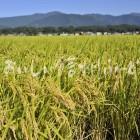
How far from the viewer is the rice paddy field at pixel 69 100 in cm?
230

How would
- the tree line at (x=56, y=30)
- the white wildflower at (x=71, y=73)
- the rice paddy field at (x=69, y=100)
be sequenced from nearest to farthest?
the rice paddy field at (x=69, y=100), the white wildflower at (x=71, y=73), the tree line at (x=56, y=30)

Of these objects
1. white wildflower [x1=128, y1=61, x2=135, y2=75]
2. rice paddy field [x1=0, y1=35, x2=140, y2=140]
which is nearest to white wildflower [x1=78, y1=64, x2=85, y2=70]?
rice paddy field [x1=0, y1=35, x2=140, y2=140]

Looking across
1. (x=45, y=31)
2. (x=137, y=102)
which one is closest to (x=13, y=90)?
(x=137, y=102)

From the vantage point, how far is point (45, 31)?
48.5 metres

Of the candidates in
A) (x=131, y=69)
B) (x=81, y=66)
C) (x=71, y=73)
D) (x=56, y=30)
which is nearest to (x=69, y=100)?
(x=71, y=73)

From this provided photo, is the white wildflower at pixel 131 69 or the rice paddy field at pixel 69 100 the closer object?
the rice paddy field at pixel 69 100

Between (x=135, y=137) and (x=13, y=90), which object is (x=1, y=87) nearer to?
(x=13, y=90)

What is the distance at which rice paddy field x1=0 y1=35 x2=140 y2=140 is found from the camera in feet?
7.55

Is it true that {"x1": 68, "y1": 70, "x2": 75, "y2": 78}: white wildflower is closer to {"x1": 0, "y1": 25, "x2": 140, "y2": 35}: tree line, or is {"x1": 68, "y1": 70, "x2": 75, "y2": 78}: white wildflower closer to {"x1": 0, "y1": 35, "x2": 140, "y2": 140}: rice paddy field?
{"x1": 0, "y1": 35, "x2": 140, "y2": 140}: rice paddy field

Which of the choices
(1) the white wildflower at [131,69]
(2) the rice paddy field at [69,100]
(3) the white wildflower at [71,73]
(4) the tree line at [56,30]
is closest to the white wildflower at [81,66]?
(2) the rice paddy field at [69,100]

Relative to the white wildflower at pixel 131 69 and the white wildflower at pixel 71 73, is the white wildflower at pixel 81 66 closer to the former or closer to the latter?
the white wildflower at pixel 71 73

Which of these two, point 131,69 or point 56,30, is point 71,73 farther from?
point 56,30

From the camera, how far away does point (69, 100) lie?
7.70 feet

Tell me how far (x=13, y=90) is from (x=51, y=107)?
0.70ft
